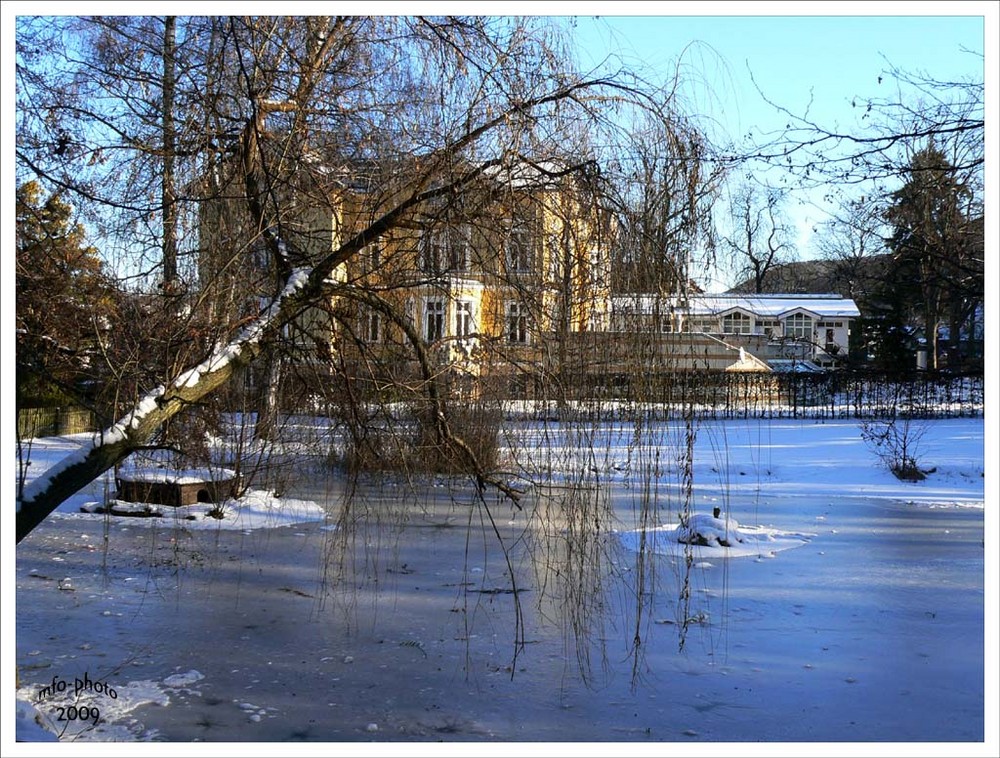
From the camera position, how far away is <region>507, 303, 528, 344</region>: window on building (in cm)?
404

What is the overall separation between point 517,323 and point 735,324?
36.4 inches

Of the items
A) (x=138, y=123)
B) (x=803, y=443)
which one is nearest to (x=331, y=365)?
(x=138, y=123)

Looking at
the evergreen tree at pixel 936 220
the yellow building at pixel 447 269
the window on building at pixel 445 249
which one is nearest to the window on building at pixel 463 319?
the yellow building at pixel 447 269

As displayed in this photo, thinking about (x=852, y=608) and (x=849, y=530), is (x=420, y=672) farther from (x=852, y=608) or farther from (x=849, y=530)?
(x=849, y=530)

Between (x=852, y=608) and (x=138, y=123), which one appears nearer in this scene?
(x=138, y=123)

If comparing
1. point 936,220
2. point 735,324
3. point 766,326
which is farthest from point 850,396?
point 735,324

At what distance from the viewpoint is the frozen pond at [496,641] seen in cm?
443

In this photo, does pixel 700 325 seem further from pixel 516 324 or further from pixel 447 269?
pixel 447 269

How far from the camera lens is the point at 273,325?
4059mm

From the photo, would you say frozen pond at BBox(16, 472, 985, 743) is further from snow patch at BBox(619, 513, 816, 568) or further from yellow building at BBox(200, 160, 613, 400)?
yellow building at BBox(200, 160, 613, 400)

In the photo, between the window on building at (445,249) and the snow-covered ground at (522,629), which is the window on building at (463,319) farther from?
the snow-covered ground at (522,629)

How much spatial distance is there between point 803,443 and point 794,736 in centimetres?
1204

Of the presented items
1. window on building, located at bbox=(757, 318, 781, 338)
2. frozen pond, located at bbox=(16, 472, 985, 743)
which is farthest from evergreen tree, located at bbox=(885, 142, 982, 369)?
frozen pond, located at bbox=(16, 472, 985, 743)

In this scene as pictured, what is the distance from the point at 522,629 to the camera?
518cm
